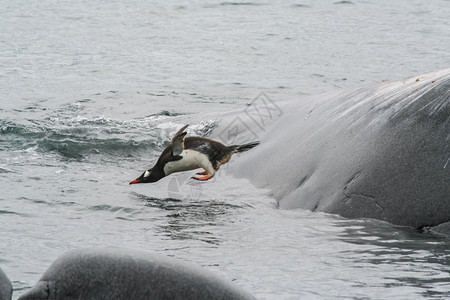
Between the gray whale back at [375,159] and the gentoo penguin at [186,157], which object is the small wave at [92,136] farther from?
the gentoo penguin at [186,157]

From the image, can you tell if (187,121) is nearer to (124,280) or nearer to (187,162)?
(187,162)

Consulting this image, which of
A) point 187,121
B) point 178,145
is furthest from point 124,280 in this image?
point 187,121

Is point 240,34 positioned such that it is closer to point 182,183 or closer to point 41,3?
point 41,3

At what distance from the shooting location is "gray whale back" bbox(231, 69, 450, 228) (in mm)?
5074

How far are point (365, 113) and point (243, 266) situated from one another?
6.32 feet

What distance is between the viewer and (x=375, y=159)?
17.6ft

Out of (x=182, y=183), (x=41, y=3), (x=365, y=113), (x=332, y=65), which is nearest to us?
(x=365, y=113)

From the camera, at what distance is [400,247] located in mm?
4691

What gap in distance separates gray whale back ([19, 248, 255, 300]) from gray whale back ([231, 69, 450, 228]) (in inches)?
81.8

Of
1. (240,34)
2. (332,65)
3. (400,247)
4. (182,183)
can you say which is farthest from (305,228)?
(240,34)

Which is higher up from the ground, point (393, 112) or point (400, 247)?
point (393, 112)

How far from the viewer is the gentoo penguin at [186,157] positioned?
5441 millimetres

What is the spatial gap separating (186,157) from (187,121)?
116 inches

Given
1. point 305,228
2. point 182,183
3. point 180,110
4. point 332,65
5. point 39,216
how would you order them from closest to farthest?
point 305,228 → point 39,216 → point 182,183 → point 180,110 → point 332,65
